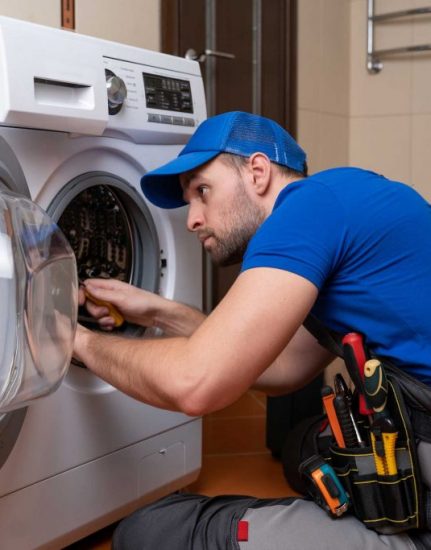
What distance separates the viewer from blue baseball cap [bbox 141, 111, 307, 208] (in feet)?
4.43

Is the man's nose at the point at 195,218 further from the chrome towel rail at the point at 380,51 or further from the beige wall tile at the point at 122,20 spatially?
the chrome towel rail at the point at 380,51

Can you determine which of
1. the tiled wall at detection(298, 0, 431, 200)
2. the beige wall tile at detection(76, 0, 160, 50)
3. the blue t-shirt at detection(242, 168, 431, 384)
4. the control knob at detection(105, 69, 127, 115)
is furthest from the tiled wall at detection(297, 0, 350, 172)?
the blue t-shirt at detection(242, 168, 431, 384)

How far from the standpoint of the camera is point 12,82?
1234 mm

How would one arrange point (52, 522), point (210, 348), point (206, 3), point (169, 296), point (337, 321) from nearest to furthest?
point (210, 348)
point (337, 321)
point (52, 522)
point (169, 296)
point (206, 3)

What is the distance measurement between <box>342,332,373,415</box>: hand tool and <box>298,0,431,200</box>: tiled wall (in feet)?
6.98

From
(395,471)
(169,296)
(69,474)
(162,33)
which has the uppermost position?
(162,33)

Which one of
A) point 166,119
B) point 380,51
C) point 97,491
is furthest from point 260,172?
point 380,51

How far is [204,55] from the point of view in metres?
2.88

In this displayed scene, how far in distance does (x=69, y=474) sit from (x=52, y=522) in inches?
3.4

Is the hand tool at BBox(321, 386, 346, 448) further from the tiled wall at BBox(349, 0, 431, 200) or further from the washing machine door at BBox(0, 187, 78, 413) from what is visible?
the tiled wall at BBox(349, 0, 431, 200)

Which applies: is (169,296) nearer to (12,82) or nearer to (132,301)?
(132,301)

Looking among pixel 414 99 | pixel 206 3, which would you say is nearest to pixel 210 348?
pixel 206 3

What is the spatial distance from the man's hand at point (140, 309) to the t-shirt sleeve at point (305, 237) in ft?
1.48

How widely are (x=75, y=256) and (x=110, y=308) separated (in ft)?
0.41
